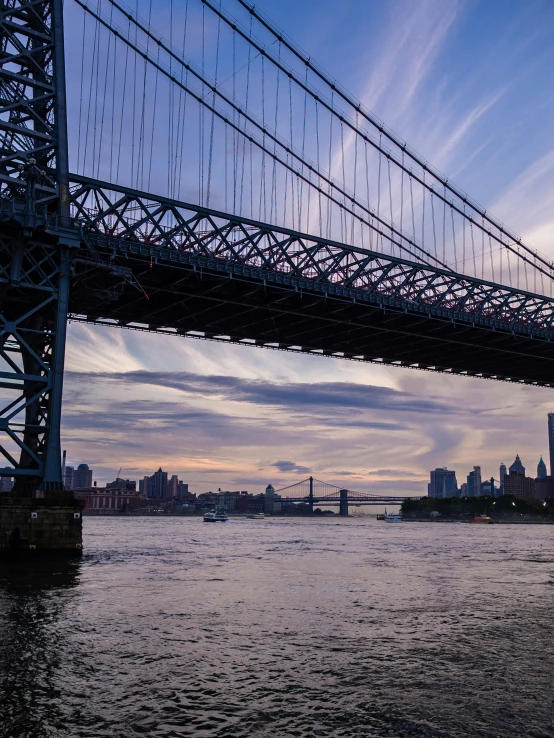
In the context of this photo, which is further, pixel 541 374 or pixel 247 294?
pixel 541 374

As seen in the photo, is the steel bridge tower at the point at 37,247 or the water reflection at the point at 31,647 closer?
the water reflection at the point at 31,647

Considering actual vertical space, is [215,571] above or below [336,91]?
below

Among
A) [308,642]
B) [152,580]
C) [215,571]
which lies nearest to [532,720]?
[308,642]

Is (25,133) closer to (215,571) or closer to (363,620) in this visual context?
(215,571)

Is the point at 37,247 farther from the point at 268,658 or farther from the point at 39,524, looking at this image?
the point at 268,658

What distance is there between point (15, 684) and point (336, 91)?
68159 millimetres

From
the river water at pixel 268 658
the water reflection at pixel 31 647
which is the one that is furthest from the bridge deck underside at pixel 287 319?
the river water at pixel 268 658

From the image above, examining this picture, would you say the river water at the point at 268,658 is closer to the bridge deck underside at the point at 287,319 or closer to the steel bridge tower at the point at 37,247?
the steel bridge tower at the point at 37,247

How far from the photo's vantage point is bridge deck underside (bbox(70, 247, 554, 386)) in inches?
2017

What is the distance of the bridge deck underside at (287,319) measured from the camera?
51241 millimetres

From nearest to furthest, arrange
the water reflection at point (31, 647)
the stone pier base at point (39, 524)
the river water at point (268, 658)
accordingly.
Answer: the water reflection at point (31, 647), the river water at point (268, 658), the stone pier base at point (39, 524)

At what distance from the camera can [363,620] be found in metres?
22.3

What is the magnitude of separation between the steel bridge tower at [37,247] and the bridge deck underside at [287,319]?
3.28 m

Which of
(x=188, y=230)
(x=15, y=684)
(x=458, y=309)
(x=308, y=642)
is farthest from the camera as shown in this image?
(x=458, y=309)
